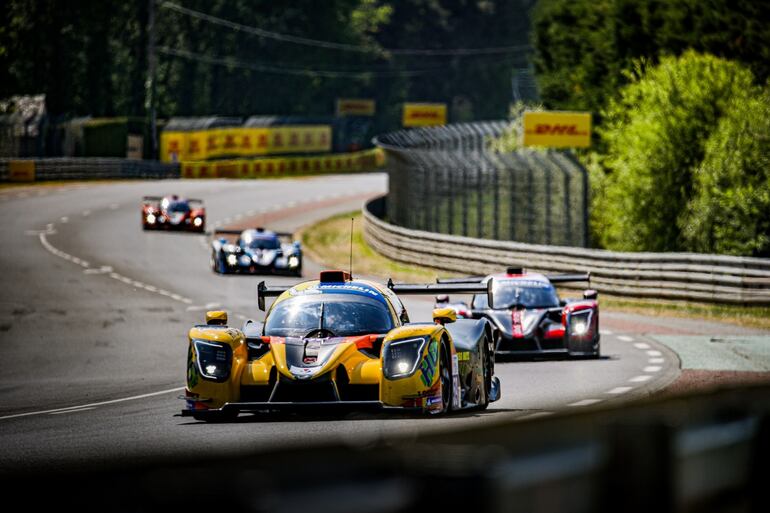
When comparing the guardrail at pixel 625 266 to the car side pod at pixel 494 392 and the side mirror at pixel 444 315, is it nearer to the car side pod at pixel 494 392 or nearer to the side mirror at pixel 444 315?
the car side pod at pixel 494 392

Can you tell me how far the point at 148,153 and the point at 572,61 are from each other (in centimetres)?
2907

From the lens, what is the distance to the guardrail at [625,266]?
31031 millimetres

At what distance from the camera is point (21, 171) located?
225 ft

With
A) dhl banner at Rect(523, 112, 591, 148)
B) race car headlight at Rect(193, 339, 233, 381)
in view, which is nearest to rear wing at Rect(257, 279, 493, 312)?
race car headlight at Rect(193, 339, 233, 381)

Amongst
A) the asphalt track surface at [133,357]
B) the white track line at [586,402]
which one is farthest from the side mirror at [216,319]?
the white track line at [586,402]

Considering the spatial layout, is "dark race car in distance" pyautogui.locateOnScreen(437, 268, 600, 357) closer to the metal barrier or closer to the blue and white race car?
the blue and white race car

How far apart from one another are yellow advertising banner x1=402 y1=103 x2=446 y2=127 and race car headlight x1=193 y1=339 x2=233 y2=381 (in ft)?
336

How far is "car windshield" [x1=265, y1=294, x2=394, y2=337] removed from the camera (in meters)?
14.5

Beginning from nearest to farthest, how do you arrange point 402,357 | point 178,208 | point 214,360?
point 402,357, point 214,360, point 178,208

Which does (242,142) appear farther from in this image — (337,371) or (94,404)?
(337,371)

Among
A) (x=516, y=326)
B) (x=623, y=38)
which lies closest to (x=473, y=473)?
(x=516, y=326)

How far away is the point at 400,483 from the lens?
3928 millimetres

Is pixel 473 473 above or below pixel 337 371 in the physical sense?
above

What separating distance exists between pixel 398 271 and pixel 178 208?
11.6 m
